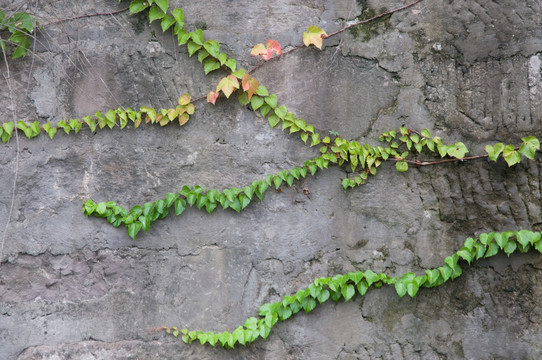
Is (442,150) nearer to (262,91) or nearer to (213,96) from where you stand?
(262,91)

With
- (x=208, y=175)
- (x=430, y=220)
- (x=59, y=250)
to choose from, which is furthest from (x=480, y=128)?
(x=59, y=250)

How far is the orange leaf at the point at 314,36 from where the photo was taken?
95.2 inches

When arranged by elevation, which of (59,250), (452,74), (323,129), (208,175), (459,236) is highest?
(452,74)

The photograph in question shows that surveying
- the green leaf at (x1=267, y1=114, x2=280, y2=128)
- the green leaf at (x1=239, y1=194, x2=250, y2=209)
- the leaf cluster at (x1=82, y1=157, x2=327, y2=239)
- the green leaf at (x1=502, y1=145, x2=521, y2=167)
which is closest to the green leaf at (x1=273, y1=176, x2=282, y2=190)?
the leaf cluster at (x1=82, y1=157, x2=327, y2=239)

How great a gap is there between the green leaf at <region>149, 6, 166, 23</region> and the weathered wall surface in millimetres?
73

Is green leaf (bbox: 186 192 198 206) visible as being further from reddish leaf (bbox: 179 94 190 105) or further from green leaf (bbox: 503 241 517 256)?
green leaf (bbox: 503 241 517 256)

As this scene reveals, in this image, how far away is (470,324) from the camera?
228cm

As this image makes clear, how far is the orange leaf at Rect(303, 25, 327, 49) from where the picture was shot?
7.93ft

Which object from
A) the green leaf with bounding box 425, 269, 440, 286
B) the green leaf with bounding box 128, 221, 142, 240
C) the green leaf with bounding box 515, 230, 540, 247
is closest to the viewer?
the green leaf with bounding box 515, 230, 540, 247

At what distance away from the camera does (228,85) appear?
2420 millimetres

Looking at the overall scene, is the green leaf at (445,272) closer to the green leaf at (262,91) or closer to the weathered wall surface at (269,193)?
the weathered wall surface at (269,193)

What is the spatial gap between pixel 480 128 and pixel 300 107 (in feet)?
2.69

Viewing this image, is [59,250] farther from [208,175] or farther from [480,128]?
[480,128]

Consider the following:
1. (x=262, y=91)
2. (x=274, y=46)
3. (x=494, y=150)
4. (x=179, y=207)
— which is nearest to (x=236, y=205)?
(x=179, y=207)
